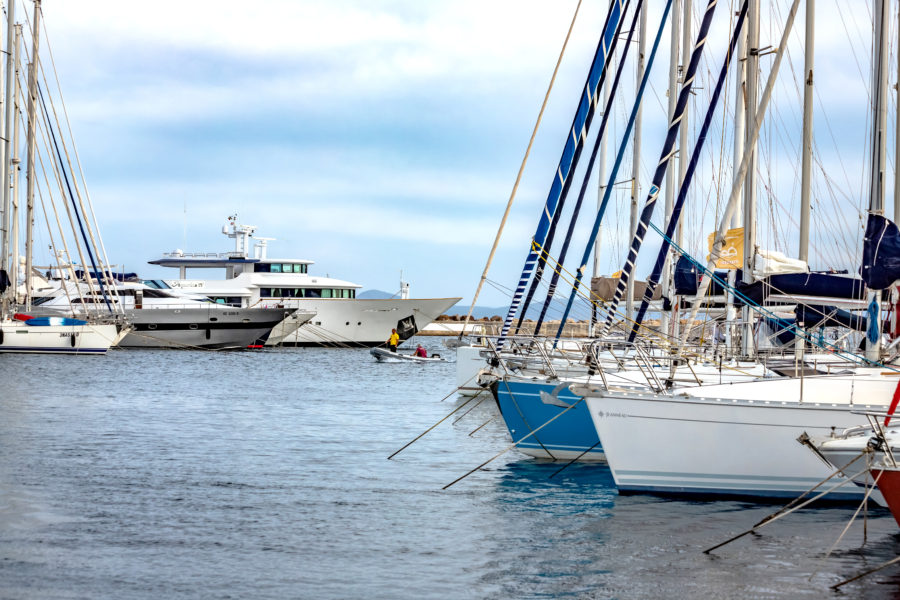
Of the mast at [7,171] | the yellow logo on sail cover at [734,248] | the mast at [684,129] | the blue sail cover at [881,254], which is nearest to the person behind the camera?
the blue sail cover at [881,254]

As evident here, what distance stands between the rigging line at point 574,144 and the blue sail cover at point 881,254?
617 centimetres

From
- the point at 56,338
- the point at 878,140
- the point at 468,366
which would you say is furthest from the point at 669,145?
the point at 56,338

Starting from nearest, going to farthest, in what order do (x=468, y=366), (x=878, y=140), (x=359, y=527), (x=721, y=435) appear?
(x=359, y=527) → (x=721, y=435) → (x=878, y=140) → (x=468, y=366)

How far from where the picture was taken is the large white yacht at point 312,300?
73438 mm

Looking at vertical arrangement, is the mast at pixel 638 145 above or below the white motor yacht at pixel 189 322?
above

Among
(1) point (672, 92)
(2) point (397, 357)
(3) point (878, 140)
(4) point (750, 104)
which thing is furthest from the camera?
(2) point (397, 357)

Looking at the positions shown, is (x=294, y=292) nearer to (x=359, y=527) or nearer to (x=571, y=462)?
(x=571, y=462)

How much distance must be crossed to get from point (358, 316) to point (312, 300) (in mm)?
3399

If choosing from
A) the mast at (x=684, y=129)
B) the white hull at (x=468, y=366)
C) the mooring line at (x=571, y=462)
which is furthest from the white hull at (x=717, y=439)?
the white hull at (x=468, y=366)

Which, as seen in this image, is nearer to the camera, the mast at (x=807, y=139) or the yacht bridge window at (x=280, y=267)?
the mast at (x=807, y=139)

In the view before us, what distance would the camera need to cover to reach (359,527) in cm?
1268

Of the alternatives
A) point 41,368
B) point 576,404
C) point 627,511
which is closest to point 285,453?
point 576,404

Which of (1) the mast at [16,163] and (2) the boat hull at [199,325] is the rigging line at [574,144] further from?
(2) the boat hull at [199,325]

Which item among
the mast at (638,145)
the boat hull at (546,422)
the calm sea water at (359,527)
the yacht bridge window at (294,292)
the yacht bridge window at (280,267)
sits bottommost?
the calm sea water at (359,527)
